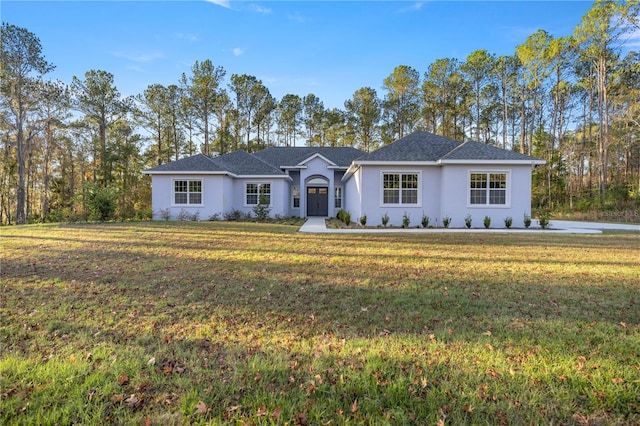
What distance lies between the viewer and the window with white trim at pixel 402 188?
575 inches

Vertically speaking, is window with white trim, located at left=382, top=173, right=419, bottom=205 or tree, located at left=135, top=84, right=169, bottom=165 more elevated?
tree, located at left=135, top=84, right=169, bottom=165

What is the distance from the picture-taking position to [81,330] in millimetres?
3252

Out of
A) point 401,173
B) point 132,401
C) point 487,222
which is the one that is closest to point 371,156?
point 401,173

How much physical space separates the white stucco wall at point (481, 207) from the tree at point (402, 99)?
21014 mm

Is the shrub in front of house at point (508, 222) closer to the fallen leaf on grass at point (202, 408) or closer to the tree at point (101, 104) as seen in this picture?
the fallen leaf on grass at point (202, 408)

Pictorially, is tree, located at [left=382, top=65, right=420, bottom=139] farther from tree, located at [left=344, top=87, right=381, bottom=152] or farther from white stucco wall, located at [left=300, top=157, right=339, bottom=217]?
white stucco wall, located at [left=300, top=157, right=339, bottom=217]

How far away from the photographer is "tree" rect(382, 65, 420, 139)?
32.1 meters

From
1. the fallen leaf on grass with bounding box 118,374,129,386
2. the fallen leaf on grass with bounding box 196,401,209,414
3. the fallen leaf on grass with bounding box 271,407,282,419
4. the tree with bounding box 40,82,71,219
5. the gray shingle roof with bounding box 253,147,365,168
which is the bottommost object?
the fallen leaf on grass with bounding box 271,407,282,419

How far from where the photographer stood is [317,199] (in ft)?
71.5

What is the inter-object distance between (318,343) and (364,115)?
33718 millimetres

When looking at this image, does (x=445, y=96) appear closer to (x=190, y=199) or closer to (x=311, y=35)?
(x=311, y=35)

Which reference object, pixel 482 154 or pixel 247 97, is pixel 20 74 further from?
pixel 482 154

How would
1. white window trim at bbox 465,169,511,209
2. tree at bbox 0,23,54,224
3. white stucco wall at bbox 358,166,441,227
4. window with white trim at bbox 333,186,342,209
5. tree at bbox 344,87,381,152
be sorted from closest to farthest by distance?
white window trim at bbox 465,169,511,209 → white stucco wall at bbox 358,166,441,227 → tree at bbox 0,23,54,224 → window with white trim at bbox 333,186,342,209 → tree at bbox 344,87,381,152

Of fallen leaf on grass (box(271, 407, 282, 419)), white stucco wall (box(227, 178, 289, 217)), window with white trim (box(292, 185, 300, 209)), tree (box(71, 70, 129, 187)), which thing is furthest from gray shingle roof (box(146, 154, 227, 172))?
fallen leaf on grass (box(271, 407, 282, 419))
